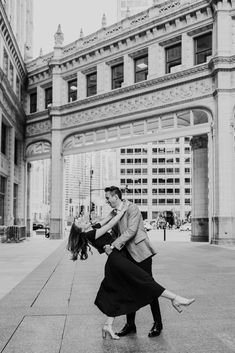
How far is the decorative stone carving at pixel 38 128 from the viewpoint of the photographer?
35.5m

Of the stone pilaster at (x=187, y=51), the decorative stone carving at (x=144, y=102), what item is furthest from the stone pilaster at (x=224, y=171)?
the stone pilaster at (x=187, y=51)

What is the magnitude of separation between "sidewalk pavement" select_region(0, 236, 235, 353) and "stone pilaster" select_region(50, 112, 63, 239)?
2081 cm

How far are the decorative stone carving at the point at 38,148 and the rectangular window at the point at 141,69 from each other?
346 inches

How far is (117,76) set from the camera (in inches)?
1262

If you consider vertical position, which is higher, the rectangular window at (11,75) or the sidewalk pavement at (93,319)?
the rectangular window at (11,75)

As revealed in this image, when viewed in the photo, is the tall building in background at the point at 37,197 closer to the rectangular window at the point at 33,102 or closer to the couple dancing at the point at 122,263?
the rectangular window at the point at 33,102

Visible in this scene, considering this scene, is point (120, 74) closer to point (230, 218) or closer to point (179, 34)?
point (179, 34)

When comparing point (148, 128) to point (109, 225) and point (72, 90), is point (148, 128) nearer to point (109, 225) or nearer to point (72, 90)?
point (72, 90)

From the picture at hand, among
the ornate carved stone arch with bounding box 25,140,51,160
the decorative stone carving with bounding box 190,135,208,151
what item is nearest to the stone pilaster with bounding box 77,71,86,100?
the ornate carved stone arch with bounding box 25,140,51,160

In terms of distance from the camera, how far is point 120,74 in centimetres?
3195

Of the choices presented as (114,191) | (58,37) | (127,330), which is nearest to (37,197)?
(58,37)

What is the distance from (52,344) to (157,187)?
125655 millimetres

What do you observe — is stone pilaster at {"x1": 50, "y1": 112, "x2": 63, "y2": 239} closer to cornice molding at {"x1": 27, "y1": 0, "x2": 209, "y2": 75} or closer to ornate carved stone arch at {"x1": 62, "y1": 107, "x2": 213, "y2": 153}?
ornate carved stone arch at {"x1": 62, "y1": 107, "x2": 213, "y2": 153}

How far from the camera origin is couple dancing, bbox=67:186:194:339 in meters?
5.80
